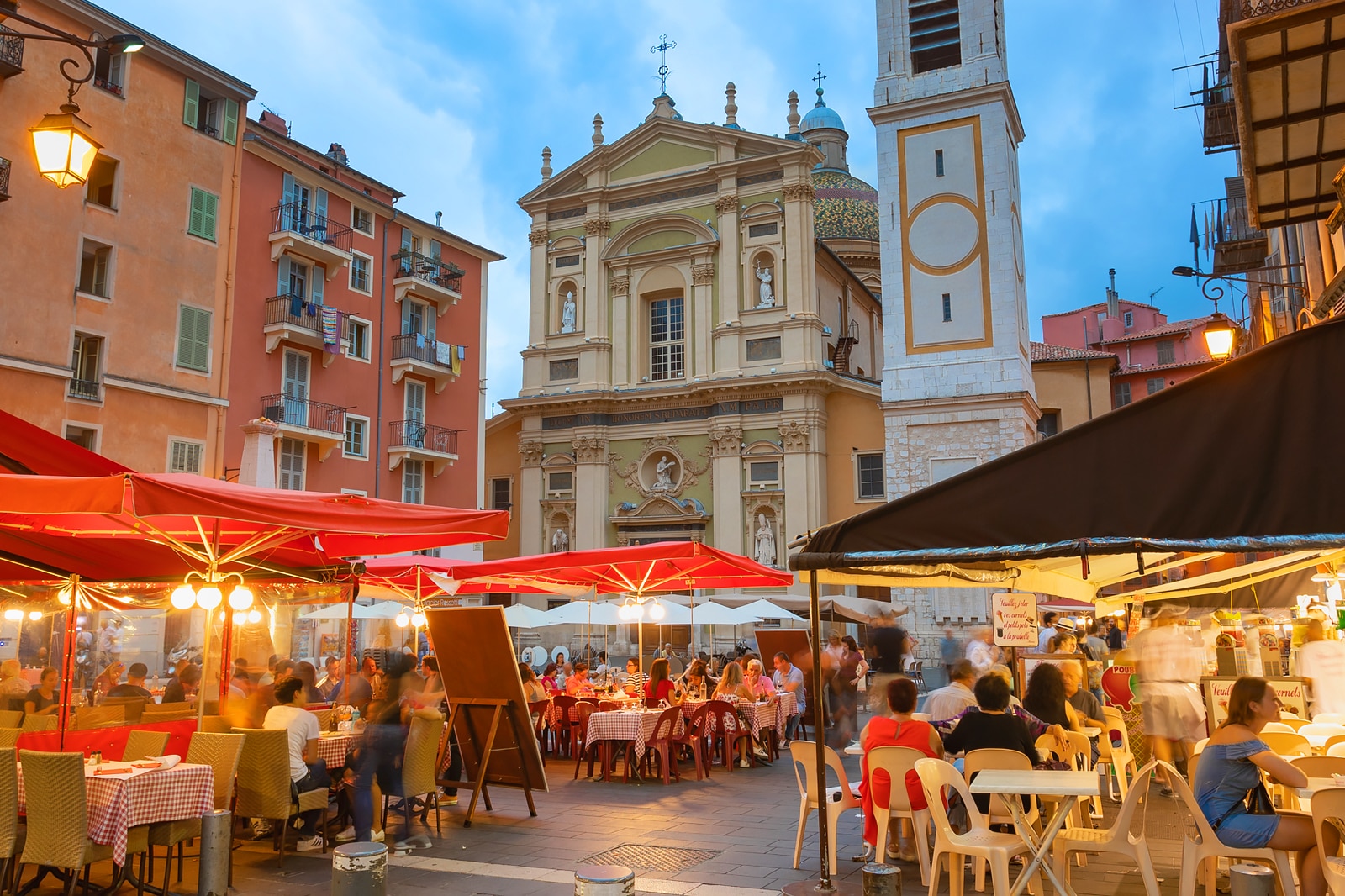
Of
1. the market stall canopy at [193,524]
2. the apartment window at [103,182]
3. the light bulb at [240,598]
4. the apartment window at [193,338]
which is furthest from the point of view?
the apartment window at [193,338]

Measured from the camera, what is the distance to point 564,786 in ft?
35.4

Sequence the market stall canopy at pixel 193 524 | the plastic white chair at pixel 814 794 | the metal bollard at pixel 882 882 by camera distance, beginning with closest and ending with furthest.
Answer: the metal bollard at pixel 882 882 < the market stall canopy at pixel 193 524 < the plastic white chair at pixel 814 794

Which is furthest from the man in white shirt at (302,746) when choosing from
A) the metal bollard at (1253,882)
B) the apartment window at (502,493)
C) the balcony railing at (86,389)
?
the apartment window at (502,493)

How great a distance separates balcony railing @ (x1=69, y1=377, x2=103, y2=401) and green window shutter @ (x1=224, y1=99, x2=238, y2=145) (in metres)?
6.09

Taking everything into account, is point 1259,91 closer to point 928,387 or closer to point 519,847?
point 519,847

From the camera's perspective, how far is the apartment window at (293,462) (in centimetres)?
2223

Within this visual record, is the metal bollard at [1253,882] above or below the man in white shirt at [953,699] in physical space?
below

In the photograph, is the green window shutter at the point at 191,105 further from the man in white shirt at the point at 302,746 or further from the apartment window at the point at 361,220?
the man in white shirt at the point at 302,746

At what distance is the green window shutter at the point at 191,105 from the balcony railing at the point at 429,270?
6.02 meters

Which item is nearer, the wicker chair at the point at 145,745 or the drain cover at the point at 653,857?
the drain cover at the point at 653,857

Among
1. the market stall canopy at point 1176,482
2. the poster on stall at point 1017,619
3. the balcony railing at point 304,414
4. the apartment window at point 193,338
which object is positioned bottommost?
the poster on stall at point 1017,619

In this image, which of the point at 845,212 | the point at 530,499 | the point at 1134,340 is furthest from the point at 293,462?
the point at 1134,340

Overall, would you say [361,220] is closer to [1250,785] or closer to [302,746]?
[302,746]

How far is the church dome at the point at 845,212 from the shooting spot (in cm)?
4034
